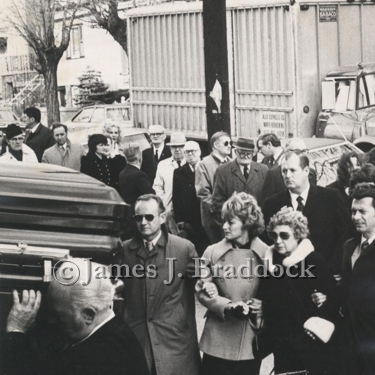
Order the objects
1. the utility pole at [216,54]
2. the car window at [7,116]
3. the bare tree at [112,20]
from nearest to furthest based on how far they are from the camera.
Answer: the utility pole at [216,54], the car window at [7,116], the bare tree at [112,20]

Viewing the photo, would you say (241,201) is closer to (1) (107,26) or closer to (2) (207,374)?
(2) (207,374)

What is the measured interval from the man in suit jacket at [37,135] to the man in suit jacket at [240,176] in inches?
175

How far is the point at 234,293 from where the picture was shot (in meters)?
6.16

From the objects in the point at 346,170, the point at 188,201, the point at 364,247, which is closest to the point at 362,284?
the point at 364,247

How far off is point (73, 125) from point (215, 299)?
17275 mm

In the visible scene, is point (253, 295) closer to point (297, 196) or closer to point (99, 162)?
point (297, 196)

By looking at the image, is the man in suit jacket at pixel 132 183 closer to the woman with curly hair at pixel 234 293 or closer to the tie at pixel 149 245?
the tie at pixel 149 245

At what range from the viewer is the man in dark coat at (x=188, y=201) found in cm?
990

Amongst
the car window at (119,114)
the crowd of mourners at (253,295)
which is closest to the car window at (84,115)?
the car window at (119,114)

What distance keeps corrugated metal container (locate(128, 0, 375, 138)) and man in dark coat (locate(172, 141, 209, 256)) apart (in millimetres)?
6489

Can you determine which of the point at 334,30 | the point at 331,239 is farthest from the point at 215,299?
the point at 334,30

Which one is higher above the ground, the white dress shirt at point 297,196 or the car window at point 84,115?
the car window at point 84,115

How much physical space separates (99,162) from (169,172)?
0.81 meters

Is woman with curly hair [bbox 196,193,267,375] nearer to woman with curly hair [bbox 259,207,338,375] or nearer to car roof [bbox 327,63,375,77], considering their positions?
woman with curly hair [bbox 259,207,338,375]
